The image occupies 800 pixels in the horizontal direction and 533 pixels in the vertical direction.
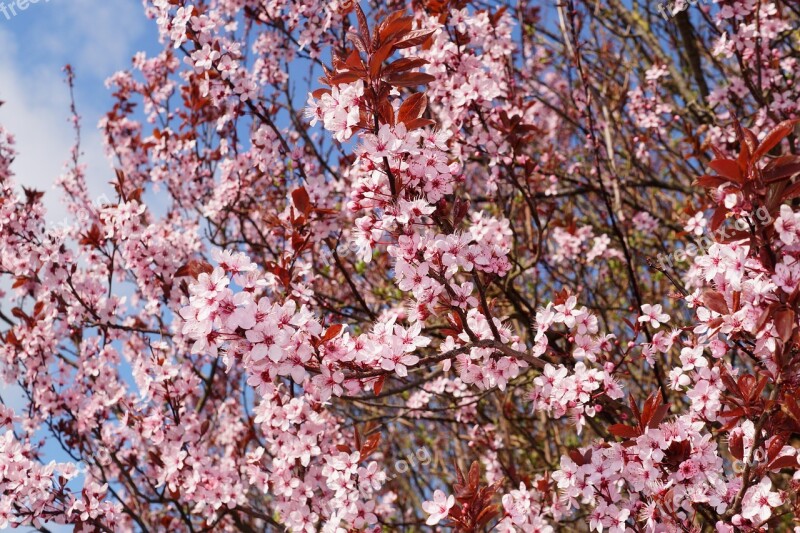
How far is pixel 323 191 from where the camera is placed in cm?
378

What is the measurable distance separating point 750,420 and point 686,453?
240 millimetres

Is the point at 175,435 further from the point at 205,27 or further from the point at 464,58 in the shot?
the point at 464,58

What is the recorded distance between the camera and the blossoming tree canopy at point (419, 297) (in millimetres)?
2129

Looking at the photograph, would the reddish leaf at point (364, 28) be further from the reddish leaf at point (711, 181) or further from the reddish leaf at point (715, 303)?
the reddish leaf at point (715, 303)

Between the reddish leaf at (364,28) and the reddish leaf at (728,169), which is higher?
Result: the reddish leaf at (364,28)

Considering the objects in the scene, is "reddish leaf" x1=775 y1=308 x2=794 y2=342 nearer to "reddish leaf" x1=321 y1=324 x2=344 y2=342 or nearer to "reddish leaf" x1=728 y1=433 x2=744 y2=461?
"reddish leaf" x1=728 y1=433 x2=744 y2=461

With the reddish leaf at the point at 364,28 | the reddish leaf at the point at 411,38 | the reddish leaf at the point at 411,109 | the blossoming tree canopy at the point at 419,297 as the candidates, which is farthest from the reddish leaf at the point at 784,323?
the reddish leaf at the point at 364,28

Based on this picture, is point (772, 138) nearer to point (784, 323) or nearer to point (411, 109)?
point (784, 323)

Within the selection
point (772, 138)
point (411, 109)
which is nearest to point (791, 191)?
point (772, 138)

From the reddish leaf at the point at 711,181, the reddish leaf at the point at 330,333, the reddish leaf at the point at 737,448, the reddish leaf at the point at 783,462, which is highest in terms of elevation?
the reddish leaf at the point at 330,333

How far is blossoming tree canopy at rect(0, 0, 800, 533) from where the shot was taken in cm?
213

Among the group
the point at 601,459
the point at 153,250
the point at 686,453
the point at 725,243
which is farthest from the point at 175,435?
→ the point at 725,243

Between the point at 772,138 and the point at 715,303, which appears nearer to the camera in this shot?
the point at 772,138

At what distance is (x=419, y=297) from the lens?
2.26m
